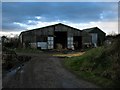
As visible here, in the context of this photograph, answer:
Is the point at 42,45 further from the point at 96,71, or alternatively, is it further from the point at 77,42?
the point at 96,71

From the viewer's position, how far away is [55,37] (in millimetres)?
57875

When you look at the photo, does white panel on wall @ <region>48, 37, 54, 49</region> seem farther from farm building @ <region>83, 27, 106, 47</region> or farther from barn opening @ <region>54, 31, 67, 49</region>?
farm building @ <region>83, 27, 106, 47</region>

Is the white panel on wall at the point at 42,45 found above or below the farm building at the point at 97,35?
below

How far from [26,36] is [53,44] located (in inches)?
264

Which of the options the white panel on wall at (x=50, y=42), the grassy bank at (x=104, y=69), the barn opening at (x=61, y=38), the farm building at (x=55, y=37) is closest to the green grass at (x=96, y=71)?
the grassy bank at (x=104, y=69)

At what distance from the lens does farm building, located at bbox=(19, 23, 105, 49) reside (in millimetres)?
54875

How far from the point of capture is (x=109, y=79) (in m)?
12.8

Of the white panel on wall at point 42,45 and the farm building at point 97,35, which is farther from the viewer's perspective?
the farm building at point 97,35

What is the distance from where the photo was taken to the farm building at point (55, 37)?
54875 mm

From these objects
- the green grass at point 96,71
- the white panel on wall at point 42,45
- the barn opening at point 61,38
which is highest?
the barn opening at point 61,38

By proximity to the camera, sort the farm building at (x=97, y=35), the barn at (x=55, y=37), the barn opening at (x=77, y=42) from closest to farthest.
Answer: the barn at (x=55, y=37) < the barn opening at (x=77, y=42) < the farm building at (x=97, y=35)

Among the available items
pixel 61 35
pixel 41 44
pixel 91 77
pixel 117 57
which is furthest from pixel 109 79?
pixel 61 35

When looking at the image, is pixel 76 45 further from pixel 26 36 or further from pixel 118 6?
pixel 118 6

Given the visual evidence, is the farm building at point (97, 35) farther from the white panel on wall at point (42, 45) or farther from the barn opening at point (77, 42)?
the white panel on wall at point (42, 45)
